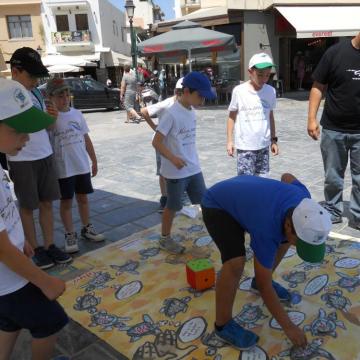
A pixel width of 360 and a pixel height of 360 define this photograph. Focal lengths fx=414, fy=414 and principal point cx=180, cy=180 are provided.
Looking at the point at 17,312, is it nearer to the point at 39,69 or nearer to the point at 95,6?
the point at 39,69

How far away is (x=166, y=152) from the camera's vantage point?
3.11 meters

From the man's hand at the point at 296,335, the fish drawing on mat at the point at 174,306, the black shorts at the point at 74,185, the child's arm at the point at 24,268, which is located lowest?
the fish drawing on mat at the point at 174,306

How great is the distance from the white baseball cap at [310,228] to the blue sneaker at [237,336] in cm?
74

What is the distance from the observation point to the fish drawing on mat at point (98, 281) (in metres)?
2.96

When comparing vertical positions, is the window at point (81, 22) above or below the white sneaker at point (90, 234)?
above

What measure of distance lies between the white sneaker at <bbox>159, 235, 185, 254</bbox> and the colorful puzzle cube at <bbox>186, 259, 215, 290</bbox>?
54 centimetres

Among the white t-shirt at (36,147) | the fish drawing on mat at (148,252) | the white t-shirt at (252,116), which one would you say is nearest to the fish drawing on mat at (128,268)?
the fish drawing on mat at (148,252)

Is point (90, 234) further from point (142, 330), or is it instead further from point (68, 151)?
point (142, 330)

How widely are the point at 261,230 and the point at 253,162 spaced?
2.02 metres

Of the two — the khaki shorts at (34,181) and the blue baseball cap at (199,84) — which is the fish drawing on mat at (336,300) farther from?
the khaki shorts at (34,181)

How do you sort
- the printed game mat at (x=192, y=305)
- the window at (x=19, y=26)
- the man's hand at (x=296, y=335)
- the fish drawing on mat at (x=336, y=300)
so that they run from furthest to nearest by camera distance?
the window at (x=19, y=26) < the fish drawing on mat at (x=336, y=300) < the printed game mat at (x=192, y=305) < the man's hand at (x=296, y=335)

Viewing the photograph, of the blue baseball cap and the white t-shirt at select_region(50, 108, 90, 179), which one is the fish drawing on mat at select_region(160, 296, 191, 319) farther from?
the blue baseball cap

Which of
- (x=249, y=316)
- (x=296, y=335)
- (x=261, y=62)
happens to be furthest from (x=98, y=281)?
(x=261, y=62)

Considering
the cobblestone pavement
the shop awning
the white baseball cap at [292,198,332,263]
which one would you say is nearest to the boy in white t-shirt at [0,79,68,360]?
the cobblestone pavement
